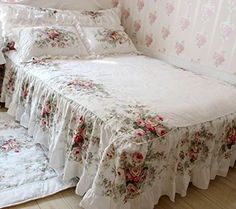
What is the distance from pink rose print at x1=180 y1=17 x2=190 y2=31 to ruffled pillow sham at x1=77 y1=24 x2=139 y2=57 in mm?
552

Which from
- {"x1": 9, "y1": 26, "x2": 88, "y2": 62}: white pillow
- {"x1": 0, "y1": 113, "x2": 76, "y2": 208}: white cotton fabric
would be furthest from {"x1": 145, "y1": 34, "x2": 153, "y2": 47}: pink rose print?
{"x1": 0, "y1": 113, "x2": 76, "y2": 208}: white cotton fabric

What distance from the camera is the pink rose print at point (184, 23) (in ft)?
8.73

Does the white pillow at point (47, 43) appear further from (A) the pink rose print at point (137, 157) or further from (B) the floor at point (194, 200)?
(A) the pink rose print at point (137, 157)

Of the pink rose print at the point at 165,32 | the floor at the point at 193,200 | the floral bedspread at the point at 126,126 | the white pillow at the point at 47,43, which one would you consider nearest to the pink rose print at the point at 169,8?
the pink rose print at the point at 165,32

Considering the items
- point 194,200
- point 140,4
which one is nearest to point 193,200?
point 194,200

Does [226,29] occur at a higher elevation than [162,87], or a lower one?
higher

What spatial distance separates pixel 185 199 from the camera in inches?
72.3

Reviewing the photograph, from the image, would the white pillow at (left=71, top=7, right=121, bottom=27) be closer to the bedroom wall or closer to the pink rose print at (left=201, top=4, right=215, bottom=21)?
the bedroom wall

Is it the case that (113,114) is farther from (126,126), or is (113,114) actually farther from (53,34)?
(53,34)

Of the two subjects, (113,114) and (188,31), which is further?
(188,31)

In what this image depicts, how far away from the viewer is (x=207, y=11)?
2.48m

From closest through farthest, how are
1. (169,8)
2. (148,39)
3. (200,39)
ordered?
(200,39), (169,8), (148,39)

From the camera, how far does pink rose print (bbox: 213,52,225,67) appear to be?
2430 mm

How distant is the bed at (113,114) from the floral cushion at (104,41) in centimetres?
2
